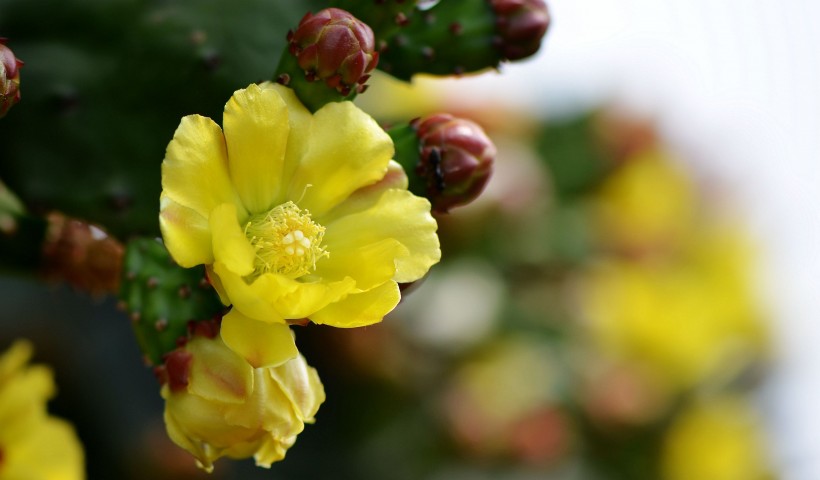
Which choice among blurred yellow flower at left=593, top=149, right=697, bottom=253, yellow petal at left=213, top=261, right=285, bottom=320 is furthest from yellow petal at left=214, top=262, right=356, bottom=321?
blurred yellow flower at left=593, top=149, right=697, bottom=253

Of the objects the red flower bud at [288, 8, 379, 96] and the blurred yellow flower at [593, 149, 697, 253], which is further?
the blurred yellow flower at [593, 149, 697, 253]

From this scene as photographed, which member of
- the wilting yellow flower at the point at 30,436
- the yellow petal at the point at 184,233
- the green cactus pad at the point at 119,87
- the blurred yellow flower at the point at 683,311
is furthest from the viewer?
the blurred yellow flower at the point at 683,311

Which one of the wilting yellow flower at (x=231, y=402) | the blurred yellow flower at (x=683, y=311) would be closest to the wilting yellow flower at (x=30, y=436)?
the wilting yellow flower at (x=231, y=402)

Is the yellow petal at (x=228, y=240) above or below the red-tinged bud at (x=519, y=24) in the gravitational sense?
below

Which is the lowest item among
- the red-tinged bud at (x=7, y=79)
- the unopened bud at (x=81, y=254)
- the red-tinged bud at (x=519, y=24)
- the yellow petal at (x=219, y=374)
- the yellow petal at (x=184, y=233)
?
the unopened bud at (x=81, y=254)

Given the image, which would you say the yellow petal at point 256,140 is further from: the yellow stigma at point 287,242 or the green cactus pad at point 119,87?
the green cactus pad at point 119,87

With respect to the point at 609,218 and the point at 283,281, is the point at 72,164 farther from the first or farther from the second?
the point at 609,218

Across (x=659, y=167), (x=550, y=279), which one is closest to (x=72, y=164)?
(x=550, y=279)

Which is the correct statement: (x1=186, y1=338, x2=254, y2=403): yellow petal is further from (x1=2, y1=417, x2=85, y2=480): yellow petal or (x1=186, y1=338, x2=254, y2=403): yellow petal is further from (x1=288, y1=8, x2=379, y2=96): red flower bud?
(x1=2, y1=417, x2=85, y2=480): yellow petal
